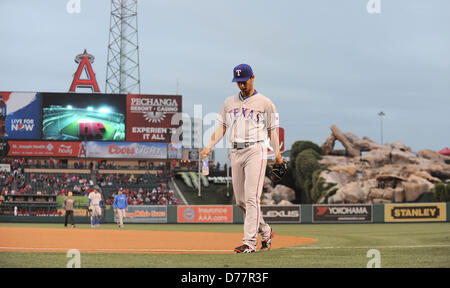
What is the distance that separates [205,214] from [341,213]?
8349 millimetres

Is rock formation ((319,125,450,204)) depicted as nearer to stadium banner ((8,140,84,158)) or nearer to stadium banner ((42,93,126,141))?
stadium banner ((42,93,126,141))

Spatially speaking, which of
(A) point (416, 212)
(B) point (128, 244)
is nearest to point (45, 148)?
(A) point (416, 212)

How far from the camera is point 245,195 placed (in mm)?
6098

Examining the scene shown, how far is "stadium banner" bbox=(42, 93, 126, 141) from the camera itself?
159ft

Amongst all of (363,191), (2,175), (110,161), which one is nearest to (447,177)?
(363,191)

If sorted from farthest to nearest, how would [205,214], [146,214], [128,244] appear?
1. [146,214]
2. [205,214]
3. [128,244]

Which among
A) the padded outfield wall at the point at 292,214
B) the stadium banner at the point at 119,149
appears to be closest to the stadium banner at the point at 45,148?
the stadium banner at the point at 119,149

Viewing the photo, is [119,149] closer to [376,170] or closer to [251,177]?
[376,170]

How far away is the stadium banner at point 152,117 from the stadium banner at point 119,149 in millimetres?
763

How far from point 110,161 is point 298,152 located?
20357 millimetres

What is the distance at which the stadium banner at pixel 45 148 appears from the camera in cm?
4928

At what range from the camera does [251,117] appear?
6.03 meters

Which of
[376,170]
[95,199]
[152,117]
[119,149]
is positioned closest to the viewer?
[95,199]
